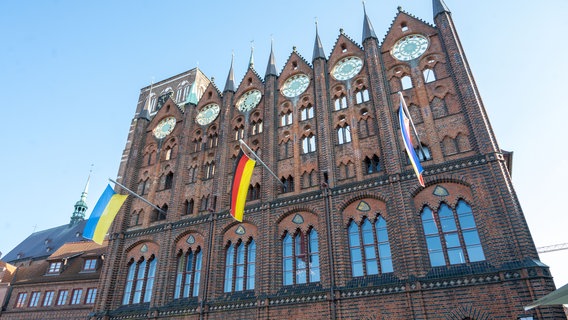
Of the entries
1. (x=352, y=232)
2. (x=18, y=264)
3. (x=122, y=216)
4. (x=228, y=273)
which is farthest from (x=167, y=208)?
(x=18, y=264)

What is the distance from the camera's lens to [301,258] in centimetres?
1998

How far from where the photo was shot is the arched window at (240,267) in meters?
21.1

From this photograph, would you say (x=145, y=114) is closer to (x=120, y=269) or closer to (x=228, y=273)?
(x=120, y=269)

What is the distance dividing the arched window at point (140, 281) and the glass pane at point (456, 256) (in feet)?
56.5

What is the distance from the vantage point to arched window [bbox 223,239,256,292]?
2106 cm

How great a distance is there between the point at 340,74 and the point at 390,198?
9.66 m

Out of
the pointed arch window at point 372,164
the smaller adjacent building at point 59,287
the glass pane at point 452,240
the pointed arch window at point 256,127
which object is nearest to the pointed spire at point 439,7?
the pointed arch window at point 372,164

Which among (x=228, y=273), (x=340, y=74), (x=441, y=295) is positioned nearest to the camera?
(x=441, y=295)

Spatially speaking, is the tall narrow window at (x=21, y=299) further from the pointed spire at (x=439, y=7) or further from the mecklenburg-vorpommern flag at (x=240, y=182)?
the pointed spire at (x=439, y=7)

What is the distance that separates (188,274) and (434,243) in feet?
46.8

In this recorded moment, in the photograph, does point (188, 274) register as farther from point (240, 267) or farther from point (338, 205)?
point (338, 205)

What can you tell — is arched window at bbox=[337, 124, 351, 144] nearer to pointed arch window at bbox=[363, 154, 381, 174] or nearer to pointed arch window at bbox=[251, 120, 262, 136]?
pointed arch window at bbox=[363, 154, 381, 174]

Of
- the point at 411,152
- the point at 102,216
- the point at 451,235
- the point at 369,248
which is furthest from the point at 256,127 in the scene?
the point at 451,235

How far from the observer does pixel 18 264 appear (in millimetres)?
45938
